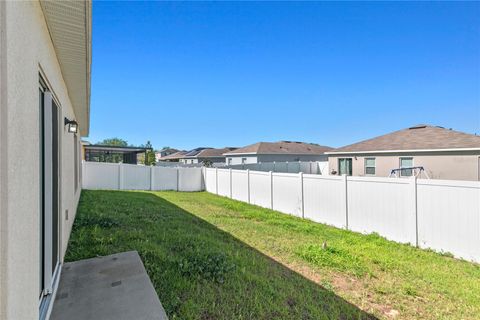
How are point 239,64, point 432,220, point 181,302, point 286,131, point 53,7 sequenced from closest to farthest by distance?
point 53,7 → point 181,302 → point 432,220 → point 239,64 → point 286,131

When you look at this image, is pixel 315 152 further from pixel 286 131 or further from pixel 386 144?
pixel 386 144

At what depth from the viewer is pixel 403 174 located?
1492 centimetres

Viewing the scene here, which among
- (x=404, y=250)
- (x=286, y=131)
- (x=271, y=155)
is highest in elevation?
(x=286, y=131)

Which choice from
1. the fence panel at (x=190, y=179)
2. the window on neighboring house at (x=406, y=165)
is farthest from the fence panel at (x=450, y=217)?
the fence panel at (x=190, y=179)

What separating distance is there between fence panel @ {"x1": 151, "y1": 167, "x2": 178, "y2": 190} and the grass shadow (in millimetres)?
9455

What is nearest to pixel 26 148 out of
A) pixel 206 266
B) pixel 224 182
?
pixel 206 266

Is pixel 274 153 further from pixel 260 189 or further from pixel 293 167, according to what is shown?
pixel 260 189

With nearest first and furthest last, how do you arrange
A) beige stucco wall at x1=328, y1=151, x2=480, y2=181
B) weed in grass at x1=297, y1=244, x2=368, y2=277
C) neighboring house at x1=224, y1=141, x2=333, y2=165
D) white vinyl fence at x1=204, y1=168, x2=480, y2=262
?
1. weed in grass at x1=297, y1=244, x2=368, y2=277
2. white vinyl fence at x1=204, y1=168, x2=480, y2=262
3. beige stucco wall at x1=328, y1=151, x2=480, y2=181
4. neighboring house at x1=224, y1=141, x2=333, y2=165

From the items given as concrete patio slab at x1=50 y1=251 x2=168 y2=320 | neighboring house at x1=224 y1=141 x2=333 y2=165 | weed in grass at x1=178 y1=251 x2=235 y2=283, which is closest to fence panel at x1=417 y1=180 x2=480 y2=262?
weed in grass at x1=178 y1=251 x2=235 y2=283

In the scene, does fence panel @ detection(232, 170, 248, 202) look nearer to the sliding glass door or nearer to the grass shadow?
the grass shadow

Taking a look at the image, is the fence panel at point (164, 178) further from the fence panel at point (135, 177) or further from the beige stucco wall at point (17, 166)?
the beige stucco wall at point (17, 166)

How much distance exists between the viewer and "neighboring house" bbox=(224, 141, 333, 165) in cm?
2895

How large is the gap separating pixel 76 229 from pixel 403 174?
1595 centimetres

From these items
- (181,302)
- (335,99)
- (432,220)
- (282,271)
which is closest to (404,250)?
(432,220)
